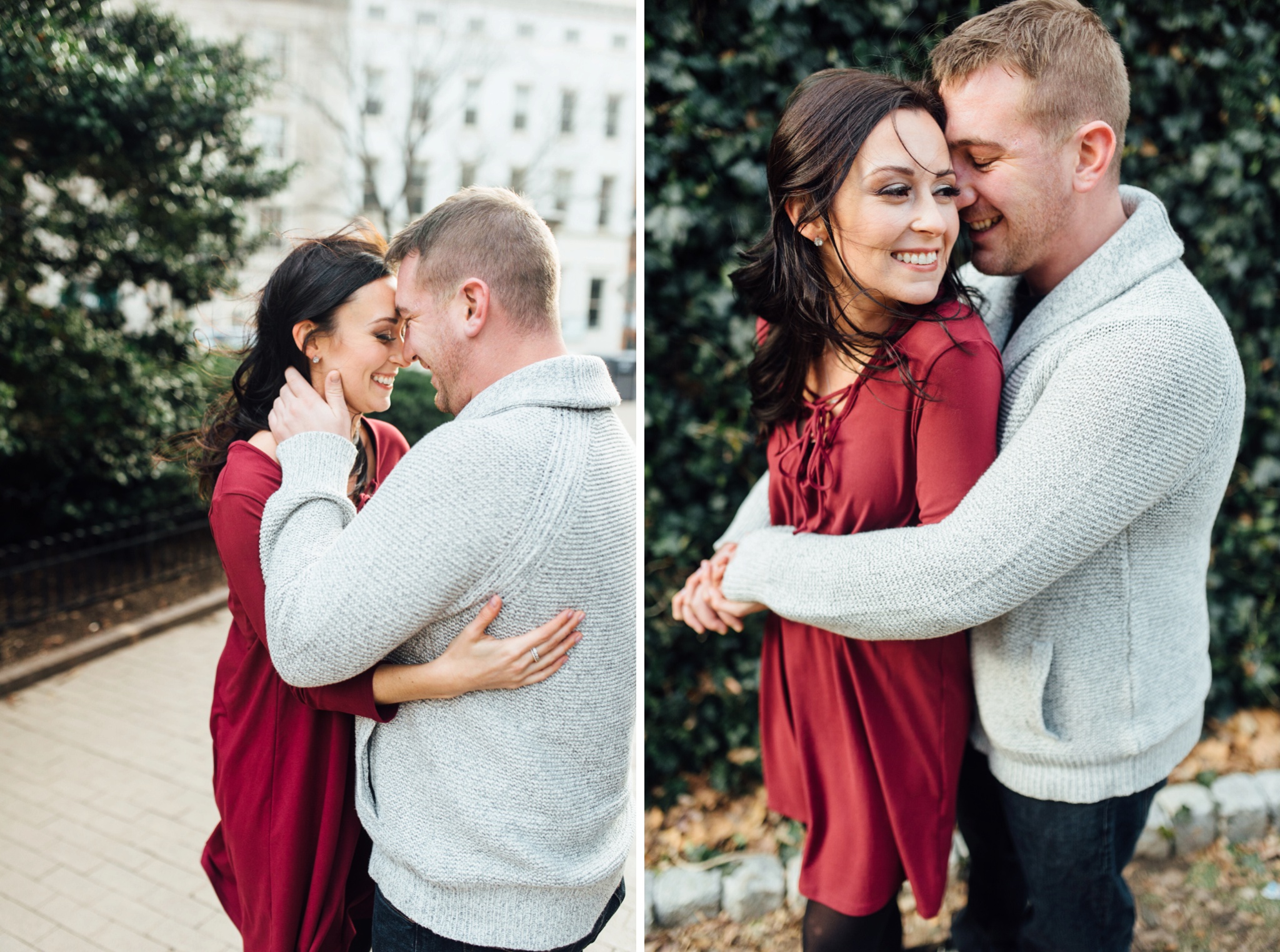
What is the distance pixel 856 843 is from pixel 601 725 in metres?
0.73

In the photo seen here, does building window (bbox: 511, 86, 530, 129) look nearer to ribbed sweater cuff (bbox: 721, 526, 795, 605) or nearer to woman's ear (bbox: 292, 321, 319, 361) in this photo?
woman's ear (bbox: 292, 321, 319, 361)

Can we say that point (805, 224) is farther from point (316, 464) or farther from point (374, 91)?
point (374, 91)

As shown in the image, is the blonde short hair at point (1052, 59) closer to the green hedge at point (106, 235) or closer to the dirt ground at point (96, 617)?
the green hedge at point (106, 235)

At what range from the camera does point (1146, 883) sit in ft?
11.1

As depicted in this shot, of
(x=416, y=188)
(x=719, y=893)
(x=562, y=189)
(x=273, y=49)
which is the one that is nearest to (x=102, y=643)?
(x=719, y=893)

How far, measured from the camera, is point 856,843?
1.98 meters

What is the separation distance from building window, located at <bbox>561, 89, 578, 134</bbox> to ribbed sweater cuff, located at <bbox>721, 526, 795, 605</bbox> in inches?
740

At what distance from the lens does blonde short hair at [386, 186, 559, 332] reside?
1.66 m

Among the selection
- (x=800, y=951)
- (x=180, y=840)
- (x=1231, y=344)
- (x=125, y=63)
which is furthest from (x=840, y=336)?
(x=125, y=63)

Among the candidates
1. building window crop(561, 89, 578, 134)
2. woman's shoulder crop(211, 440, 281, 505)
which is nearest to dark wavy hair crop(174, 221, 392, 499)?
woman's shoulder crop(211, 440, 281, 505)

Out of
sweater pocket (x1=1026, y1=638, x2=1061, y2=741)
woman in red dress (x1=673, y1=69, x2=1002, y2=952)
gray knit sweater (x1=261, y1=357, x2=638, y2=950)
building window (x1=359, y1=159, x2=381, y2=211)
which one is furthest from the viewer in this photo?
building window (x1=359, y1=159, x2=381, y2=211)

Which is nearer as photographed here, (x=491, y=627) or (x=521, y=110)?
(x=491, y=627)

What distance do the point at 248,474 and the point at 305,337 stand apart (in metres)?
0.36

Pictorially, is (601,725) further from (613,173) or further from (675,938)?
(613,173)
